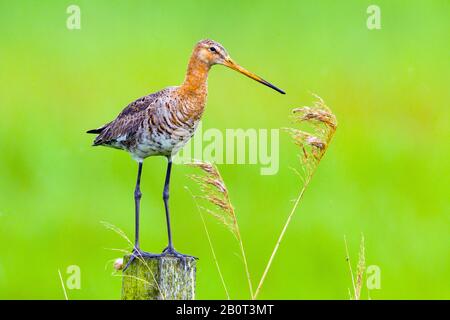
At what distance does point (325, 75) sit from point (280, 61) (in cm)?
80

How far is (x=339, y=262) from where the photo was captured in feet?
43.0

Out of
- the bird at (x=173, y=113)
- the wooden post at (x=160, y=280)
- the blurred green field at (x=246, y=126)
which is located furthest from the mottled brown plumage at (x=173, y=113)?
the blurred green field at (x=246, y=126)

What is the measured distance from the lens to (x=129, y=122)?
9078 mm

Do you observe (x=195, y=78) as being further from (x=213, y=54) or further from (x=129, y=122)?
(x=129, y=122)

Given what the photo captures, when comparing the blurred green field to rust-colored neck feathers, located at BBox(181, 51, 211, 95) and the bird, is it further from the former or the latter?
rust-colored neck feathers, located at BBox(181, 51, 211, 95)

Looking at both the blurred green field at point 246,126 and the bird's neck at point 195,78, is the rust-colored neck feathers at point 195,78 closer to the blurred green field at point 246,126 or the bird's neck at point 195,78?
the bird's neck at point 195,78

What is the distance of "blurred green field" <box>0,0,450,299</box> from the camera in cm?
1301

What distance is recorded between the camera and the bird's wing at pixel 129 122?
29.6 feet

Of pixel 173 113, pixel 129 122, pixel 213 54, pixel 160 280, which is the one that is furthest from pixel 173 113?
pixel 160 280

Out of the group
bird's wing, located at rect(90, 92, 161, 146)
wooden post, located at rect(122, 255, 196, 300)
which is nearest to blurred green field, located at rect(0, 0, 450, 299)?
bird's wing, located at rect(90, 92, 161, 146)

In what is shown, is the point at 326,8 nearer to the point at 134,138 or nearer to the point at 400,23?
the point at 400,23

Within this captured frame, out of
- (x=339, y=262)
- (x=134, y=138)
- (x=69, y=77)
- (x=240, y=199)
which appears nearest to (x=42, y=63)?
(x=69, y=77)

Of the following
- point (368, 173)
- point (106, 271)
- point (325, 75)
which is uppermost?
point (325, 75)

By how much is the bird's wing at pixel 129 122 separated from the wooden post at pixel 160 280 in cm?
188
